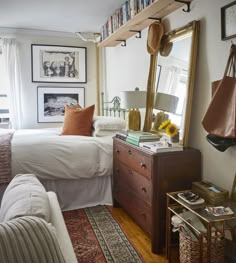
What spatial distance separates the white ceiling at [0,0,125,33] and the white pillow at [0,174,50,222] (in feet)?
8.40

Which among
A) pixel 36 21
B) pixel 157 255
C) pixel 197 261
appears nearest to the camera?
pixel 197 261

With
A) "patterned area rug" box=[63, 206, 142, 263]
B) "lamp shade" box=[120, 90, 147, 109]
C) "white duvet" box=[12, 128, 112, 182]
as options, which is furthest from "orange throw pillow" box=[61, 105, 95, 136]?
"patterned area rug" box=[63, 206, 142, 263]

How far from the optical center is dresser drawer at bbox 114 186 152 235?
2.15 m

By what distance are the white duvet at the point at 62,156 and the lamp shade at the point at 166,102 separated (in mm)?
696

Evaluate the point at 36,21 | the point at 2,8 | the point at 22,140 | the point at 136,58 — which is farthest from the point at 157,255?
the point at 36,21

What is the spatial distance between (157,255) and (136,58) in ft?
7.17

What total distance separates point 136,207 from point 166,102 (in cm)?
97

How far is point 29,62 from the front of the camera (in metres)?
4.61

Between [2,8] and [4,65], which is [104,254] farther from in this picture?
[4,65]

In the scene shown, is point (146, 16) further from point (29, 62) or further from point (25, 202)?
point (29, 62)

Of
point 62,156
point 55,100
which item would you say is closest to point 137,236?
point 62,156

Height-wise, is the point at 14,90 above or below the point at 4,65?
below

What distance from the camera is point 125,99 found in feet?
8.73

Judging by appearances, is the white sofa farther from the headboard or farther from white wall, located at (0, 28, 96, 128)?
white wall, located at (0, 28, 96, 128)
